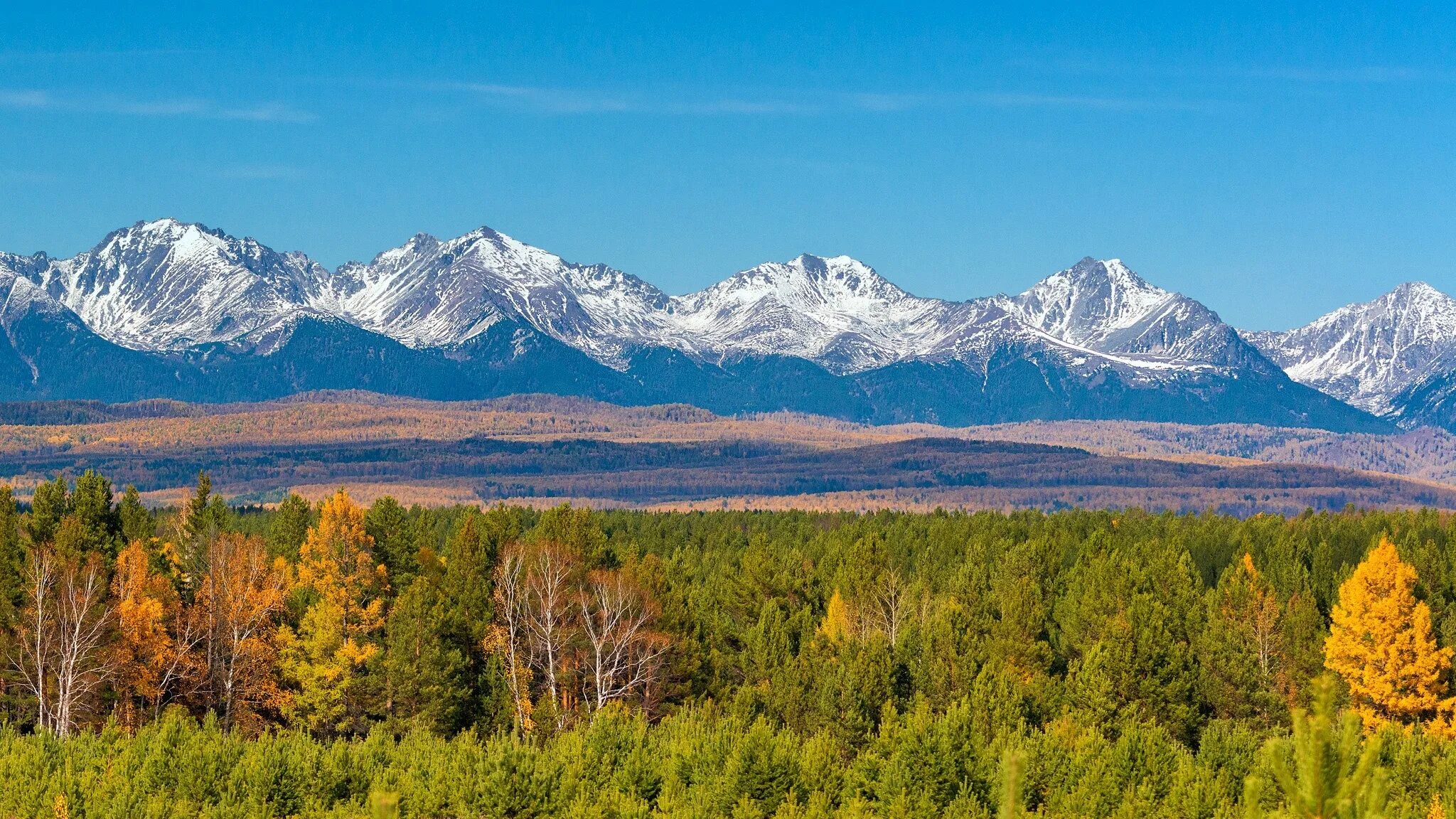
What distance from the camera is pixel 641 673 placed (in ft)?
345

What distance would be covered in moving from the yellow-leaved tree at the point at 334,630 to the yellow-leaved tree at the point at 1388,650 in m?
58.0

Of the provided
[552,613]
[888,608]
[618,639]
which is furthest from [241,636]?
[888,608]

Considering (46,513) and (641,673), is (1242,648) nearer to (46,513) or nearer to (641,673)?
(641,673)

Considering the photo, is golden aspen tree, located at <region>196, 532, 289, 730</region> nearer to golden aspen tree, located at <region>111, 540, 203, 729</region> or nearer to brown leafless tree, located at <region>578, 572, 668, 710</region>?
golden aspen tree, located at <region>111, 540, 203, 729</region>

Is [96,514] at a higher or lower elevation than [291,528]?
higher

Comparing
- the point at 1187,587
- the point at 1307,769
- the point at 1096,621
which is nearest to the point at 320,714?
the point at 1096,621

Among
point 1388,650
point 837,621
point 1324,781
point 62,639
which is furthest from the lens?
point 837,621

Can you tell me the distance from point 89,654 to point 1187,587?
2896 inches

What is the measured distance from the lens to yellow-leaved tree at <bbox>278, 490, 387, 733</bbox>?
103 meters

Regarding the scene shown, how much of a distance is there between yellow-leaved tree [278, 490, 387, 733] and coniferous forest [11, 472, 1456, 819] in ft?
0.80

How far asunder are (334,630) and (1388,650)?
208 ft

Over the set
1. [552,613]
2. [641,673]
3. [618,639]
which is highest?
[552,613]

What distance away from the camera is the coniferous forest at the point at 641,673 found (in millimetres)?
69938

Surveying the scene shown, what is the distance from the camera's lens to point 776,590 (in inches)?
5074
